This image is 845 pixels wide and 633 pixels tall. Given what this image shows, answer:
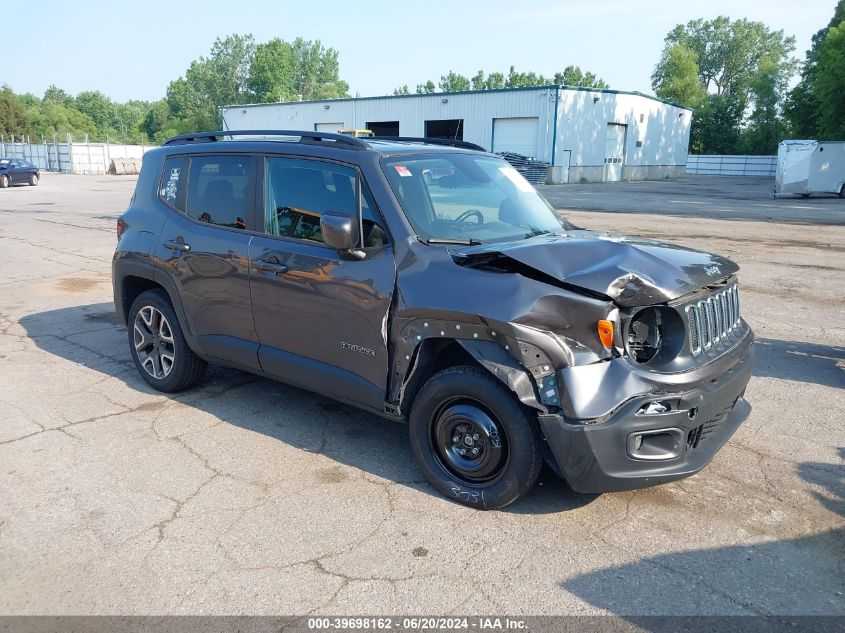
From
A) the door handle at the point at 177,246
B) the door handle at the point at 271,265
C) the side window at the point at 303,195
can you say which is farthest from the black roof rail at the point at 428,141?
the door handle at the point at 177,246

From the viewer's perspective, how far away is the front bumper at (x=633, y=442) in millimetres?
3146

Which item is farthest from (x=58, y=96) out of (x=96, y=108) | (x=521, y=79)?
(x=521, y=79)

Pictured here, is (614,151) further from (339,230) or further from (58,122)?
(58,122)

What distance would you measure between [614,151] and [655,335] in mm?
46185

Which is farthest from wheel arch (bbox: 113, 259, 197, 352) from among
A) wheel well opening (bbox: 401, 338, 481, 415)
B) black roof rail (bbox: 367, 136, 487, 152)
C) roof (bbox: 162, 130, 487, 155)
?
wheel well opening (bbox: 401, 338, 481, 415)

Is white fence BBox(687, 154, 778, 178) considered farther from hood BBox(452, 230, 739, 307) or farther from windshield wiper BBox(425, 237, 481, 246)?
windshield wiper BBox(425, 237, 481, 246)

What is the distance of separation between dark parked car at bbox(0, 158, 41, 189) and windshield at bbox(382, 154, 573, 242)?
35.5m

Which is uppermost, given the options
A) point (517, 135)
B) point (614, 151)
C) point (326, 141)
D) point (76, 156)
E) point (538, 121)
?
point (538, 121)

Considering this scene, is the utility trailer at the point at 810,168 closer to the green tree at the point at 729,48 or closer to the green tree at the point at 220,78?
the green tree at the point at 729,48

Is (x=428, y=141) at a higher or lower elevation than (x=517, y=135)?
lower

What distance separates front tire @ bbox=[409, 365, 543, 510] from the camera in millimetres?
3346

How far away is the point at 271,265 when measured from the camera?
4.34m

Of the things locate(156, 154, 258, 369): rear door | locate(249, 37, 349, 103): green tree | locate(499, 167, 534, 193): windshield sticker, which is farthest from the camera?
locate(249, 37, 349, 103): green tree

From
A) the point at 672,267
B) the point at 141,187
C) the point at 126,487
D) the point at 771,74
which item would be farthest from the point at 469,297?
the point at 771,74
